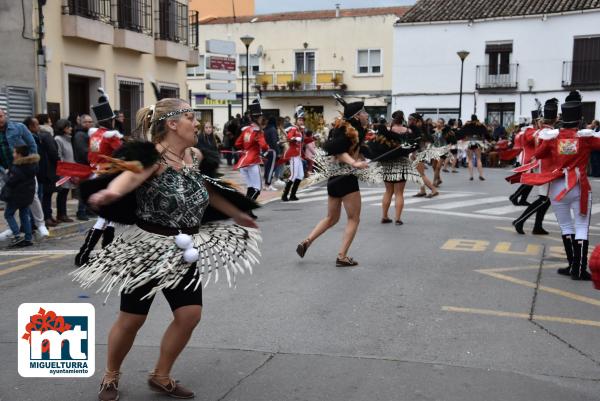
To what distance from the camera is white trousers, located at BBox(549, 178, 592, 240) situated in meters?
7.35

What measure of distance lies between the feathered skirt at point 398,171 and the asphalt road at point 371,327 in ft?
4.55

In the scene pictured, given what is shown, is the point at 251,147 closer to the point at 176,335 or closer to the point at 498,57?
the point at 176,335

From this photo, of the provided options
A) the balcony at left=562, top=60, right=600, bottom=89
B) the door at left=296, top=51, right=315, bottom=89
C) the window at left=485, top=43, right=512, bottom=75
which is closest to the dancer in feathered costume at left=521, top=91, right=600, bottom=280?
the balcony at left=562, top=60, right=600, bottom=89

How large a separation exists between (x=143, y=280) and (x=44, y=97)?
551 inches

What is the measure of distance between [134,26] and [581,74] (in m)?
23.1

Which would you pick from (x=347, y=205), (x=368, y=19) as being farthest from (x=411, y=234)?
(x=368, y=19)

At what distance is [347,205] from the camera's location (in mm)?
7867

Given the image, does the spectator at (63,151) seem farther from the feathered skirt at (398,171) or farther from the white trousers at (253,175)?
the feathered skirt at (398,171)

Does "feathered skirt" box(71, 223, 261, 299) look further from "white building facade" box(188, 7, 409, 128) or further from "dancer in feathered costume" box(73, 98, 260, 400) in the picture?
"white building facade" box(188, 7, 409, 128)

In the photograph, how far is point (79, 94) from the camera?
1952 centimetres

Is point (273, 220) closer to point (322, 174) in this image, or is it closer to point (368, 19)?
point (322, 174)

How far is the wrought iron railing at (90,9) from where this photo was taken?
17656 millimetres

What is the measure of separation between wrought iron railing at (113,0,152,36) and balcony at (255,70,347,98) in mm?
21460

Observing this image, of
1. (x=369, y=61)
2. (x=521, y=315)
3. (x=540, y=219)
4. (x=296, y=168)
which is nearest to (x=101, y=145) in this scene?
(x=521, y=315)
